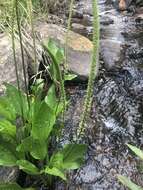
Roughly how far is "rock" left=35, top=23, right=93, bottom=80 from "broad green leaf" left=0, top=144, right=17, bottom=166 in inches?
88.7

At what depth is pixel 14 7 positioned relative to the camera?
217 cm

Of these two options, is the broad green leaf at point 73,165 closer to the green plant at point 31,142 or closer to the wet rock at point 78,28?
the green plant at point 31,142

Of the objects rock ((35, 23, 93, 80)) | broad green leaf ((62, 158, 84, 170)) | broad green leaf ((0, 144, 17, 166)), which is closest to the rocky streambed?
rock ((35, 23, 93, 80))

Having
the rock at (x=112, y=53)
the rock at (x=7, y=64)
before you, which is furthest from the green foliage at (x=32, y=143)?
the rock at (x=112, y=53)

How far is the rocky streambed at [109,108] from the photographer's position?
125 inches

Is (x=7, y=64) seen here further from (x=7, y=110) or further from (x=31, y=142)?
(x=31, y=142)

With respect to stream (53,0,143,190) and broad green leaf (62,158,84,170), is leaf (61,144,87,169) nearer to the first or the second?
broad green leaf (62,158,84,170)

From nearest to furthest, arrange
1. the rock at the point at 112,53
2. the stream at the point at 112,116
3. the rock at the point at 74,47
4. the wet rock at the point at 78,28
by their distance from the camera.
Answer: the stream at the point at 112,116, the rock at the point at 74,47, the rock at the point at 112,53, the wet rock at the point at 78,28

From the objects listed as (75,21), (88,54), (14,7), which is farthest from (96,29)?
(75,21)

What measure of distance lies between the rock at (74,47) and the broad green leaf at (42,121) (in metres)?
2.18

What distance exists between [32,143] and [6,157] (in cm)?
21

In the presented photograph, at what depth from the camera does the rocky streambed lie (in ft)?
10.4

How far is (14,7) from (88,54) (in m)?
3.34

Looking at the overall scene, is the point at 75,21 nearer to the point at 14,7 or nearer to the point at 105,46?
the point at 105,46
